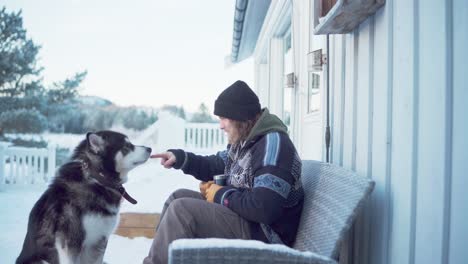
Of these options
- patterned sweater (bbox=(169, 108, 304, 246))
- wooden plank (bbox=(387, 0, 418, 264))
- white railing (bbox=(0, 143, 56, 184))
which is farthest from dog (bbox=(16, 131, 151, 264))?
white railing (bbox=(0, 143, 56, 184))

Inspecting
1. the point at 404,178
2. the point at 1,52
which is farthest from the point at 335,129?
the point at 1,52

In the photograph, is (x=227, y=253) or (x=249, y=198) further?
(x=249, y=198)

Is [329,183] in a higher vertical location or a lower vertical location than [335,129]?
lower

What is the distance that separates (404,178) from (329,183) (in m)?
0.38

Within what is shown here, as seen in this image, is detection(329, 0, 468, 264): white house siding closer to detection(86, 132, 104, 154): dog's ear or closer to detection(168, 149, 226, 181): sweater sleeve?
detection(168, 149, 226, 181): sweater sleeve

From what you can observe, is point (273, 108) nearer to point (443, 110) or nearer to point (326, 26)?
point (326, 26)

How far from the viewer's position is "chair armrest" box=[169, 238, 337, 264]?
0.93m

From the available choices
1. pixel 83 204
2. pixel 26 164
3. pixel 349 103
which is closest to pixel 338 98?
pixel 349 103

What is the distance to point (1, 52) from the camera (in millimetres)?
10758

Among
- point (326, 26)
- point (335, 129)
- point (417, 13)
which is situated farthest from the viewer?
point (335, 129)

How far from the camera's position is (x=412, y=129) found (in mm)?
1152

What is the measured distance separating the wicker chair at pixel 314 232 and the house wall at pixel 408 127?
0.15 meters

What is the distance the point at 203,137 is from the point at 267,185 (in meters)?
9.19

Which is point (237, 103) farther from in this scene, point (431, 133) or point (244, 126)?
point (431, 133)
